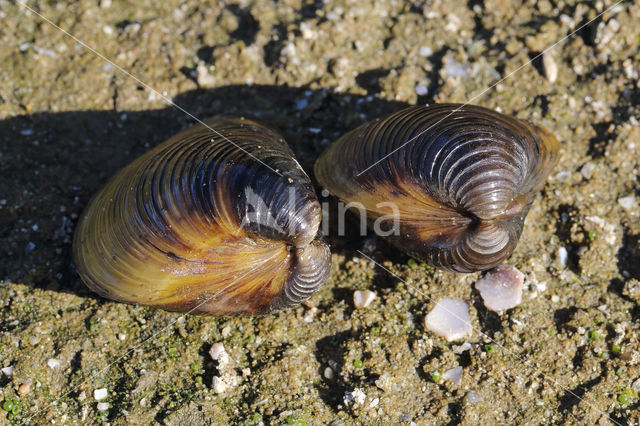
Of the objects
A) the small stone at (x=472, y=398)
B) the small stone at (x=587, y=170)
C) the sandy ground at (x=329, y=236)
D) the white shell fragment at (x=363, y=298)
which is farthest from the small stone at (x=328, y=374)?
the small stone at (x=587, y=170)

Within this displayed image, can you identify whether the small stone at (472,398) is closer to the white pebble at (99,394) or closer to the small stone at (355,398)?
the small stone at (355,398)

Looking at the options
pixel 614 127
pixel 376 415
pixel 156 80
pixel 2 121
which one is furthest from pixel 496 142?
pixel 2 121

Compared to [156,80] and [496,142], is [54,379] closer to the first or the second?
[156,80]

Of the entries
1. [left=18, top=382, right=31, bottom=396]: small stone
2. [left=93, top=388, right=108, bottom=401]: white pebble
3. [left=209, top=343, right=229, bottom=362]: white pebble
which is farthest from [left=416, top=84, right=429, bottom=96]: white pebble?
[left=18, top=382, right=31, bottom=396]: small stone

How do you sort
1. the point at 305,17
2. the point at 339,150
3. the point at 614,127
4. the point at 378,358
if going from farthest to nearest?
the point at 305,17 < the point at 614,127 < the point at 339,150 < the point at 378,358

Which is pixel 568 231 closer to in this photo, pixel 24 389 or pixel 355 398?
pixel 355 398

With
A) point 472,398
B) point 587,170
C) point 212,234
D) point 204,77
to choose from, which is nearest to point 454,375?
point 472,398

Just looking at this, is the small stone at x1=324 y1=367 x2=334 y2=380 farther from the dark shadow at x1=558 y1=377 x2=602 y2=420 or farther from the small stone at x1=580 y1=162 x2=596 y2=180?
the small stone at x1=580 y1=162 x2=596 y2=180
